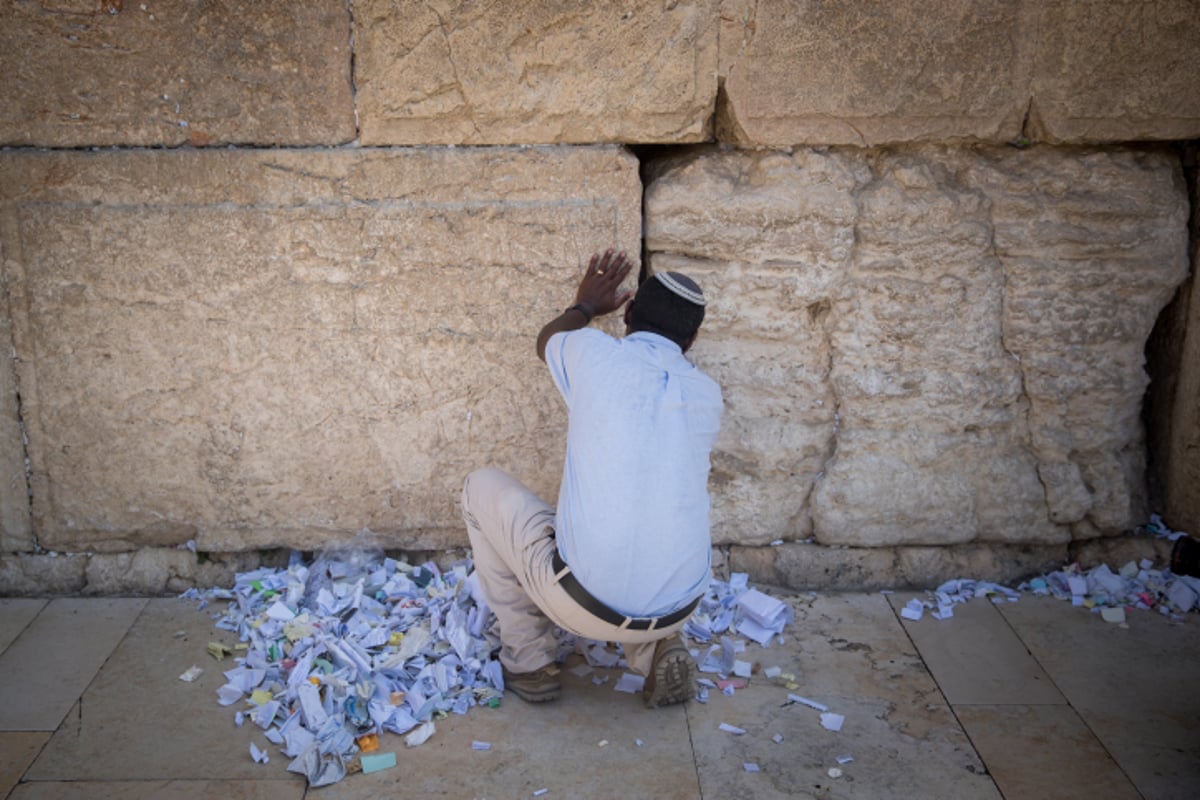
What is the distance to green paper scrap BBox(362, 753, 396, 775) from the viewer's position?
275cm

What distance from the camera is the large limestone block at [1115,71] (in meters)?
3.14

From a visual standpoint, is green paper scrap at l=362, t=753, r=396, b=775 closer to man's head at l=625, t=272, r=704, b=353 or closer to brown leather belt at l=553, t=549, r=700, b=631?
brown leather belt at l=553, t=549, r=700, b=631

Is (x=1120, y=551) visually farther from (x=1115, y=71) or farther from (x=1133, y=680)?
(x=1115, y=71)

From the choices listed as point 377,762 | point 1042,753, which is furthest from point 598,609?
point 1042,753

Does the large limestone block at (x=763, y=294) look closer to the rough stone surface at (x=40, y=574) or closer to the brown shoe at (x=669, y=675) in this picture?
the brown shoe at (x=669, y=675)

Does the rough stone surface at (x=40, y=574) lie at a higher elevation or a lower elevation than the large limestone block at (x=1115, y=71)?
lower

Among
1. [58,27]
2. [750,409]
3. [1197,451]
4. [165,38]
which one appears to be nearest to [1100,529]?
[1197,451]

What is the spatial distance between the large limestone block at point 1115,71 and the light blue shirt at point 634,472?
151cm

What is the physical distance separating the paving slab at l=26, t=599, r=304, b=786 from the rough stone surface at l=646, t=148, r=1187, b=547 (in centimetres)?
171

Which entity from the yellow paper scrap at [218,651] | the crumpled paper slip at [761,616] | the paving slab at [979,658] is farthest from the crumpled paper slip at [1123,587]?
the yellow paper scrap at [218,651]

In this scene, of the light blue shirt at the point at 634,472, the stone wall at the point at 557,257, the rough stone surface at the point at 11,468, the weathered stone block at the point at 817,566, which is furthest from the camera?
the weathered stone block at the point at 817,566

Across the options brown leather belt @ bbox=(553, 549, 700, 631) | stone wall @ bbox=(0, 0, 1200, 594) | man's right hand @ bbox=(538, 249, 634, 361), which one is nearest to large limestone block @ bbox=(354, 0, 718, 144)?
stone wall @ bbox=(0, 0, 1200, 594)

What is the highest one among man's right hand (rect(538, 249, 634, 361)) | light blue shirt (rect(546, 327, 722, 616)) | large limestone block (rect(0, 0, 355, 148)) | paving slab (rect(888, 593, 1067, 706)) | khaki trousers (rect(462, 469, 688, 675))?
large limestone block (rect(0, 0, 355, 148))

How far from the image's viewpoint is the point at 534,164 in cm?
322
